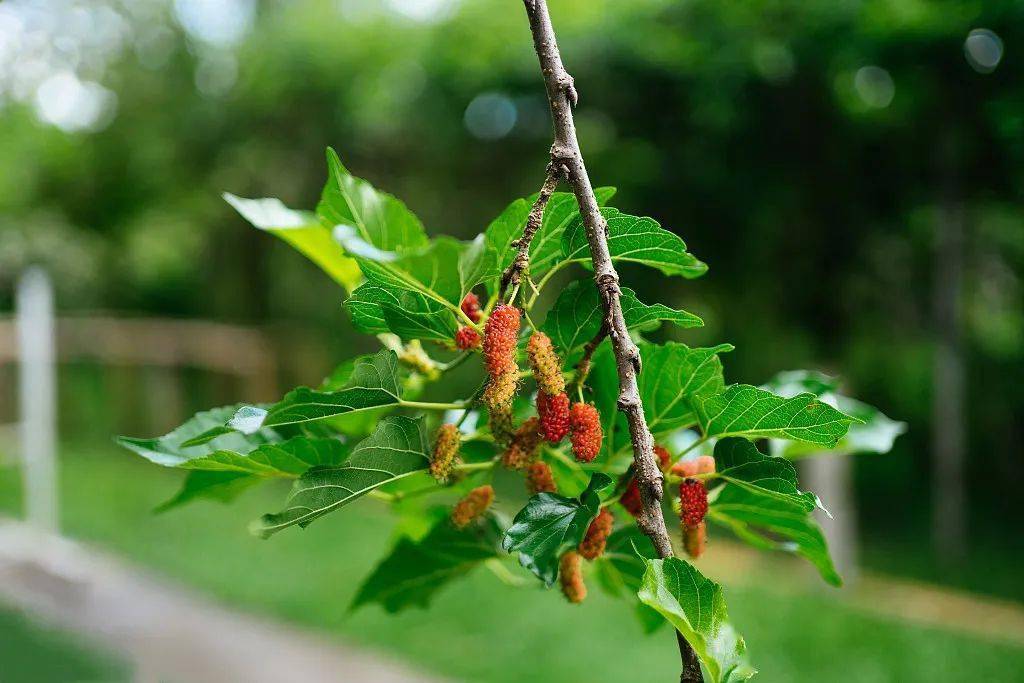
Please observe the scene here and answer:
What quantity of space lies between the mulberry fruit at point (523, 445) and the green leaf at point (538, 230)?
0.19 ft

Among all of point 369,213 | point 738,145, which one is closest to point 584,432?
point 369,213

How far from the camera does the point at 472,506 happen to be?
36 cm

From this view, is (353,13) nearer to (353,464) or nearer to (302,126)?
(302,126)

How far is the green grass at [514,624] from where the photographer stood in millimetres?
1927

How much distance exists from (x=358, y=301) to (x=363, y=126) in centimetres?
388

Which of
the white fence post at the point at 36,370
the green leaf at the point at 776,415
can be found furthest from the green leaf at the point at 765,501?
the white fence post at the point at 36,370

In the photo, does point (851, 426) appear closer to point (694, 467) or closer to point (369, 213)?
point (694, 467)

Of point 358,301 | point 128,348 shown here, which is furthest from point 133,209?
point 358,301

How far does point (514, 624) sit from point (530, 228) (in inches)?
82.0

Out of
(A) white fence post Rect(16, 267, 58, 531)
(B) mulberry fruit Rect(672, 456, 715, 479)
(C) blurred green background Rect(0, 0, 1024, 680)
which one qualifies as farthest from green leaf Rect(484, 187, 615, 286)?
(A) white fence post Rect(16, 267, 58, 531)

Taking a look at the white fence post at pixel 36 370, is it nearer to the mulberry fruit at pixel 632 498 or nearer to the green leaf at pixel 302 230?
the green leaf at pixel 302 230

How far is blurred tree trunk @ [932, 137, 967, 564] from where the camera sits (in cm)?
284

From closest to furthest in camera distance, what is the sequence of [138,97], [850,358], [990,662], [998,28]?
[990,662], [998,28], [850,358], [138,97]

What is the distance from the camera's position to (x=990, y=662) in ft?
6.38
